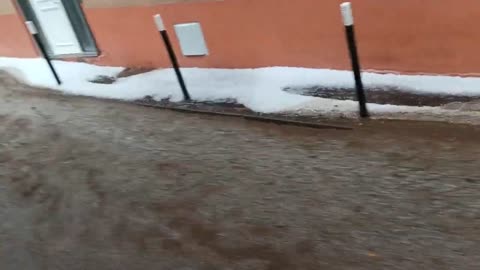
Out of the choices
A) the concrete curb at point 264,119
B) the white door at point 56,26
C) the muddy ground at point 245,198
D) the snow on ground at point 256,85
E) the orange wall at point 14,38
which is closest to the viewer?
the muddy ground at point 245,198

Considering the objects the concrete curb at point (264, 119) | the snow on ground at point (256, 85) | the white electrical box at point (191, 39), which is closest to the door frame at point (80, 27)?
the snow on ground at point (256, 85)

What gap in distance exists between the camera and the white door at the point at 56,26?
9.16 meters

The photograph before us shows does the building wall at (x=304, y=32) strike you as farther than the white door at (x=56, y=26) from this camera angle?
No

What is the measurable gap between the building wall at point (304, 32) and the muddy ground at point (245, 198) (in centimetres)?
99

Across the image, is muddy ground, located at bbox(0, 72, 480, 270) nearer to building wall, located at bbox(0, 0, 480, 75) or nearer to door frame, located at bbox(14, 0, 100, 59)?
building wall, located at bbox(0, 0, 480, 75)

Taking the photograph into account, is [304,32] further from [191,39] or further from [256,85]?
[191,39]

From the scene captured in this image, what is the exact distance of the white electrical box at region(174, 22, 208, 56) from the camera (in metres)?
7.03

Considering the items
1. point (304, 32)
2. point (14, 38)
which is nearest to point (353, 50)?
point (304, 32)

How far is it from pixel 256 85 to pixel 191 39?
1.27 meters

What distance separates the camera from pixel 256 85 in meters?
6.47

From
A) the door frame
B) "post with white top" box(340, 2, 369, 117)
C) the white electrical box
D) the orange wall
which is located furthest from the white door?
"post with white top" box(340, 2, 369, 117)

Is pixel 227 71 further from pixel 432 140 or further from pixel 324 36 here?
pixel 432 140

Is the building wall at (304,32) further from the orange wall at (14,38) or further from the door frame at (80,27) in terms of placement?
the orange wall at (14,38)

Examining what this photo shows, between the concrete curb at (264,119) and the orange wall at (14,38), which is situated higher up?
the orange wall at (14,38)
